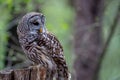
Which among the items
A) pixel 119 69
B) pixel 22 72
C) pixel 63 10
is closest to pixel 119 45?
pixel 119 69

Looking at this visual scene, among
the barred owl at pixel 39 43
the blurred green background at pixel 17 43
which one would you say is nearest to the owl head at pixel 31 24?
the barred owl at pixel 39 43

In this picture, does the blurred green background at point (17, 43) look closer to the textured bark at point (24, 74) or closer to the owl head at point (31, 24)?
the owl head at point (31, 24)

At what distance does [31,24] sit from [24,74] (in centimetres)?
142

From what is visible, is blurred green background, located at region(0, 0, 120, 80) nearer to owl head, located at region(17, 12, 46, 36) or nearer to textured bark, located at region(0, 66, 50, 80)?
owl head, located at region(17, 12, 46, 36)

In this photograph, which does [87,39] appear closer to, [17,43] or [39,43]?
[17,43]

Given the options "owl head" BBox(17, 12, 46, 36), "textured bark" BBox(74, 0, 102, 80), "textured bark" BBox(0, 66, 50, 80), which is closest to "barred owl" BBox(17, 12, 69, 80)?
"owl head" BBox(17, 12, 46, 36)

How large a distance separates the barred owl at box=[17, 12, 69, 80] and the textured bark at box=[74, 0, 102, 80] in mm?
4756

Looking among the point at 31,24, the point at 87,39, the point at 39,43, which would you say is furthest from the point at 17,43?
the point at 39,43

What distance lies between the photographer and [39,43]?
9.20m

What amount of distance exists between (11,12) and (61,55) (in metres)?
5.26

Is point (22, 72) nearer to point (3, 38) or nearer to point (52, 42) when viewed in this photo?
point (52, 42)

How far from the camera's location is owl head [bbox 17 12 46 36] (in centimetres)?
924

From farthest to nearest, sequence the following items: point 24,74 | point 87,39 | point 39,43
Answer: point 87,39
point 39,43
point 24,74

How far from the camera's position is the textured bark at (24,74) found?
7.93 meters
